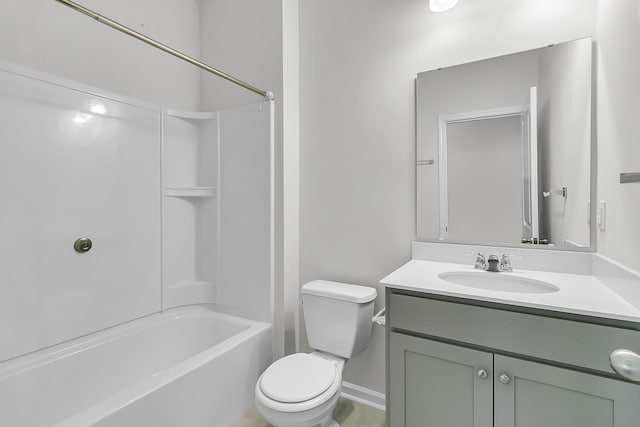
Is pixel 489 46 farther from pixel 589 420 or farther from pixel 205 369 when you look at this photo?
pixel 205 369

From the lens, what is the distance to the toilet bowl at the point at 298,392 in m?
1.31

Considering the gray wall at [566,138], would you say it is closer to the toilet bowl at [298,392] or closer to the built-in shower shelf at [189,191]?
the toilet bowl at [298,392]

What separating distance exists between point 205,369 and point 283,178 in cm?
114

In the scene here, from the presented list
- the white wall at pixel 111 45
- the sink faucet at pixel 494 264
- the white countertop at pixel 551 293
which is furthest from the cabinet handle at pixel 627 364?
the white wall at pixel 111 45

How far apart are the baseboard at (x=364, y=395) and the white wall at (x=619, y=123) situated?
1.39 metres

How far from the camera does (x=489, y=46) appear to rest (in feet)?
5.19

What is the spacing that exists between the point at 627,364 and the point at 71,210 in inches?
87.2

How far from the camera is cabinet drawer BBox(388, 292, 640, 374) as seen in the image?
964 millimetres

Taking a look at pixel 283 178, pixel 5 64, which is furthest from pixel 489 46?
pixel 5 64

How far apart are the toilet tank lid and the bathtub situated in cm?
43

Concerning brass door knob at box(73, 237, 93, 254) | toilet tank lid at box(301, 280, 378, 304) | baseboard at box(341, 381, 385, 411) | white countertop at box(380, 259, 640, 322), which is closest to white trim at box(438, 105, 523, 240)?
white countertop at box(380, 259, 640, 322)

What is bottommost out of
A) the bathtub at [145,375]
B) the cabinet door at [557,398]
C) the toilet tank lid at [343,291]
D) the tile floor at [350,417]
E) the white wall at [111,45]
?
the tile floor at [350,417]

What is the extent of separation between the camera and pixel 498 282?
143 centimetres

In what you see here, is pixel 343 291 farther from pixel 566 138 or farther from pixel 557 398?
pixel 566 138
